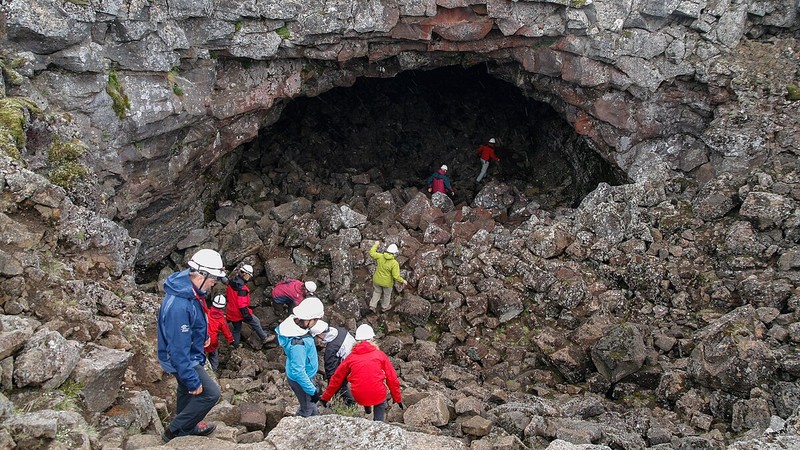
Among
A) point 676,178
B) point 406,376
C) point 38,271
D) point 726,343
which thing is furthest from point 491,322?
point 38,271

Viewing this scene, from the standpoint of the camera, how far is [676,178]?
13492 mm

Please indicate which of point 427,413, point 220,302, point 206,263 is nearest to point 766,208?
point 427,413

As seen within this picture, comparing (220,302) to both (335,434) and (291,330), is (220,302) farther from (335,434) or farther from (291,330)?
(335,434)

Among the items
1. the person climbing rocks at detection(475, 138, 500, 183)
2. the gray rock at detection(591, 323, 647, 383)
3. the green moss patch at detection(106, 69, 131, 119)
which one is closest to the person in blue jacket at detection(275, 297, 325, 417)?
the gray rock at detection(591, 323, 647, 383)

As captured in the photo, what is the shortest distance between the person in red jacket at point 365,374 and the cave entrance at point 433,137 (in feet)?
27.6

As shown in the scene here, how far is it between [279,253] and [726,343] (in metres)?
8.43

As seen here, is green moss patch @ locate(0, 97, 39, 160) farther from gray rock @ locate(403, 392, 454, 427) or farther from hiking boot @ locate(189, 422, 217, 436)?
gray rock @ locate(403, 392, 454, 427)

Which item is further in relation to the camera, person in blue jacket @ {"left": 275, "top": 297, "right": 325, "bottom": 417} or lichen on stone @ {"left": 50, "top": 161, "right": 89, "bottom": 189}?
lichen on stone @ {"left": 50, "top": 161, "right": 89, "bottom": 189}

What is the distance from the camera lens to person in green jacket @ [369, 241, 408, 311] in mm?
11812

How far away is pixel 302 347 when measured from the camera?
7.26m

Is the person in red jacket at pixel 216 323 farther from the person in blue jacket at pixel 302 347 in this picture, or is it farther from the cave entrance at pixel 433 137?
the cave entrance at pixel 433 137

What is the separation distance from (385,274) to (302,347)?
15.4 feet

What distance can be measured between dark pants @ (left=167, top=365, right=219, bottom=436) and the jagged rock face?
16.2ft

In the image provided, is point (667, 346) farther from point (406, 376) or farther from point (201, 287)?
point (201, 287)
